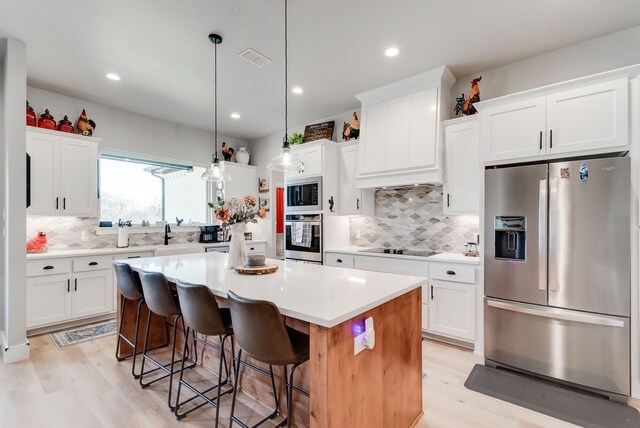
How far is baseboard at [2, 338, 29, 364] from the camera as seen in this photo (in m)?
2.77

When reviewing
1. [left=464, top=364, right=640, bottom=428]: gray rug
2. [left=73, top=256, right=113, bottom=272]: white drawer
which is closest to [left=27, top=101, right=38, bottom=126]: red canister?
[left=73, top=256, right=113, bottom=272]: white drawer

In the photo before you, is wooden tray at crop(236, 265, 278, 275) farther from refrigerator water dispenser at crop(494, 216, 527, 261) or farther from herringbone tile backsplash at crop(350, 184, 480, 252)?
herringbone tile backsplash at crop(350, 184, 480, 252)

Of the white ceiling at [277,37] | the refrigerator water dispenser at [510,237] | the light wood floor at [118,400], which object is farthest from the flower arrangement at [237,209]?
the refrigerator water dispenser at [510,237]

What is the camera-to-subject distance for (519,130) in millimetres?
2689

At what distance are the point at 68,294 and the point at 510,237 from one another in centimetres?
478

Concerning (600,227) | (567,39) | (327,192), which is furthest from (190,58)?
(600,227)

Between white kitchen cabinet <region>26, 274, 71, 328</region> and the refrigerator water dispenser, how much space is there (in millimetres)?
4672

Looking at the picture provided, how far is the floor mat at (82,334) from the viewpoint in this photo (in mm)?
3256

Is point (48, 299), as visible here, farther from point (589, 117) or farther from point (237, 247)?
point (589, 117)

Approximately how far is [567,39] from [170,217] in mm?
5541

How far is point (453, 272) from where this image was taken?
303 cm

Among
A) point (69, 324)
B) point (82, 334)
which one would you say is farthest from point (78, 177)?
point (82, 334)

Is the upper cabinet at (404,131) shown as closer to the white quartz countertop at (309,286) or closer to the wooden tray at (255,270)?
the white quartz countertop at (309,286)

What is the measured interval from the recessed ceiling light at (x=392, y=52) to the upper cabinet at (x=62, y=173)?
379 cm
